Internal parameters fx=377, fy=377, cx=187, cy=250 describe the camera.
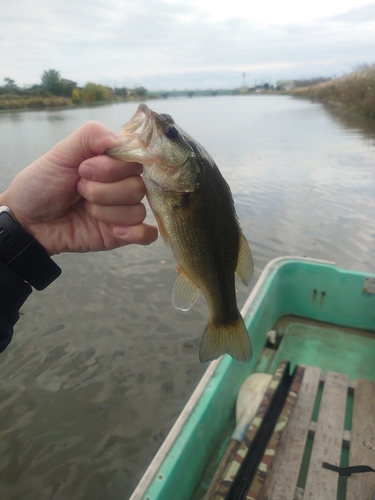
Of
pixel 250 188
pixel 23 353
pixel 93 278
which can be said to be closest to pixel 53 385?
pixel 23 353

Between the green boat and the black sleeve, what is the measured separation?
1229mm

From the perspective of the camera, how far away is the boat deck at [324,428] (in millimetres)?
2729

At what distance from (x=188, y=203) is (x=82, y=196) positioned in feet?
2.62

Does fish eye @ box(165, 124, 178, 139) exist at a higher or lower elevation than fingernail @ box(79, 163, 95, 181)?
→ higher

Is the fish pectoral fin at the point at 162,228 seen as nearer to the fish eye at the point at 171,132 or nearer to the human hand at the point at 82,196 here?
the human hand at the point at 82,196

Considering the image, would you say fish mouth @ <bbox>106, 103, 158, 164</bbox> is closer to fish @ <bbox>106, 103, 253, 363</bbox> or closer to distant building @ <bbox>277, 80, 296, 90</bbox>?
fish @ <bbox>106, 103, 253, 363</bbox>

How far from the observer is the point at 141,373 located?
5.25 m

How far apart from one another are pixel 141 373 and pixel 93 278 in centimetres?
279

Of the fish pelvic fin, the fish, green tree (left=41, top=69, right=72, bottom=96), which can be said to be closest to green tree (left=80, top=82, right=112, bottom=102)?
green tree (left=41, top=69, right=72, bottom=96)

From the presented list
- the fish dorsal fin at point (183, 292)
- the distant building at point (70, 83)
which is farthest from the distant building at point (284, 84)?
the fish dorsal fin at point (183, 292)

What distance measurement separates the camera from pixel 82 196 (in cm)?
221

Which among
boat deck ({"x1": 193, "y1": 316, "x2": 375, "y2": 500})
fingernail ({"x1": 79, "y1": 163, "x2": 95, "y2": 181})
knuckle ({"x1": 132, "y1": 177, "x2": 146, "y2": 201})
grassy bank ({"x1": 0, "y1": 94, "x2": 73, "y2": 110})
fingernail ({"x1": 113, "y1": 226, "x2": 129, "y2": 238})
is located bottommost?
boat deck ({"x1": 193, "y1": 316, "x2": 375, "y2": 500})

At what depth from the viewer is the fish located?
170cm

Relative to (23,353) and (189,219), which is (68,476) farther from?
(189,219)
